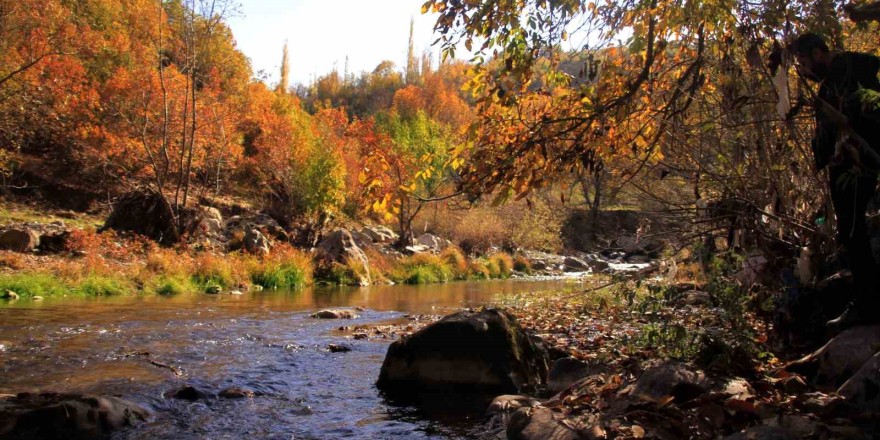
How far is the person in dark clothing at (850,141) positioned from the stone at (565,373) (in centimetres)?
281

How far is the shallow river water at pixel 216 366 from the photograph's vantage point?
20.1 ft

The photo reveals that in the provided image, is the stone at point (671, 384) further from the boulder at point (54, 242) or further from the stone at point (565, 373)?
the boulder at point (54, 242)

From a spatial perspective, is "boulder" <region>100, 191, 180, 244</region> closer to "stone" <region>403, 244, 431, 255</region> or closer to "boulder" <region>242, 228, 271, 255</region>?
"boulder" <region>242, 228, 271, 255</region>

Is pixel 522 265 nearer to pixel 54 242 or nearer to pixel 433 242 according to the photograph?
pixel 433 242

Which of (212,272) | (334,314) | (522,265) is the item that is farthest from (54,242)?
(522,265)

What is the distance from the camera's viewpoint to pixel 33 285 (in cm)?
1622

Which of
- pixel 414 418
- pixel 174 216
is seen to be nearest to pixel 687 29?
pixel 414 418

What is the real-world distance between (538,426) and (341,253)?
73.7 feet

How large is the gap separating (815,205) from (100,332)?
11.3m

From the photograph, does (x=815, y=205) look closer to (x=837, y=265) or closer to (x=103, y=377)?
(x=837, y=265)

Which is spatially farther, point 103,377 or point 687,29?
point 103,377

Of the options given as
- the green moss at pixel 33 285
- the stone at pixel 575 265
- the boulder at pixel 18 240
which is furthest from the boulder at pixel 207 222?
the stone at pixel 575 265

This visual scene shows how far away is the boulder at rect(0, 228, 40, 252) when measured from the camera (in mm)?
20281

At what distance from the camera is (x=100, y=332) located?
36.3 ft
